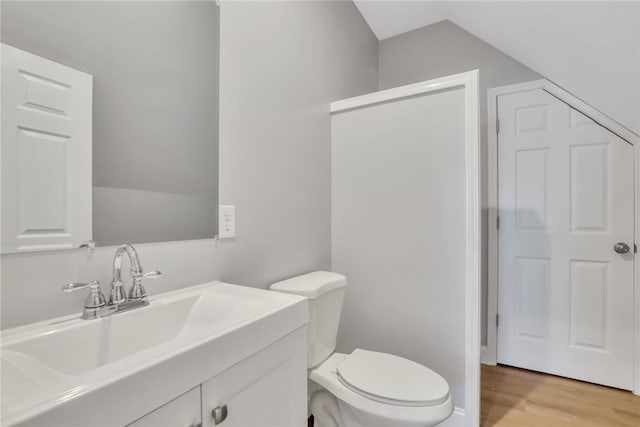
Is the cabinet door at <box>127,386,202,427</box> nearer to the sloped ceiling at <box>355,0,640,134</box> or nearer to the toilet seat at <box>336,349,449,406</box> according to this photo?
the toilet seat at <box>336,349,449,406</box>

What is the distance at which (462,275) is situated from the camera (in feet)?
4.91

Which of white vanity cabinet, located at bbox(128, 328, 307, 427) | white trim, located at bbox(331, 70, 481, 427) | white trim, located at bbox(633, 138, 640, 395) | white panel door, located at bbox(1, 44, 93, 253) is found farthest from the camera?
white trim, located at bbox(633, 138, 640, 395)

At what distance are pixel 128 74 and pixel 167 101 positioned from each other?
14cm

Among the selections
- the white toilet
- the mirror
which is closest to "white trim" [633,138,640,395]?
the white toilet

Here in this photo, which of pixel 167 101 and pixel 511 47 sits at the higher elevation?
pixel 511 47

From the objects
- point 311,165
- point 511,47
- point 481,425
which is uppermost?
point 511,47

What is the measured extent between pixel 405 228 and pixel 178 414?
1.35 meters

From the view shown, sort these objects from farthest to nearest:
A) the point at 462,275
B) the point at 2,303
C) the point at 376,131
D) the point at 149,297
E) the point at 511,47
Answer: the point at 511,47 < the point at 376,131 < the point at 462,275 < the point at 149,297 < the point at 2,303

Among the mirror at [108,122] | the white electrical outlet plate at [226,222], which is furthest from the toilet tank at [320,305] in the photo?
the mirror at [108,122]

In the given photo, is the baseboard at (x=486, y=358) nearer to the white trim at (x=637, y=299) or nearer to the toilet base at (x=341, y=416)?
the white trim at (x=637, y=299)

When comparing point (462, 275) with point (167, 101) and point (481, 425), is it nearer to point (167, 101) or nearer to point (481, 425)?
point (481, 425)

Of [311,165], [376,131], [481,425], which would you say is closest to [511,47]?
[376,131]

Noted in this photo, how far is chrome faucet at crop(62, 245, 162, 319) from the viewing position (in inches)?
29.9

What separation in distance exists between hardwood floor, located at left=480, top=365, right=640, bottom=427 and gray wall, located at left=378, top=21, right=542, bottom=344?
376 mm
